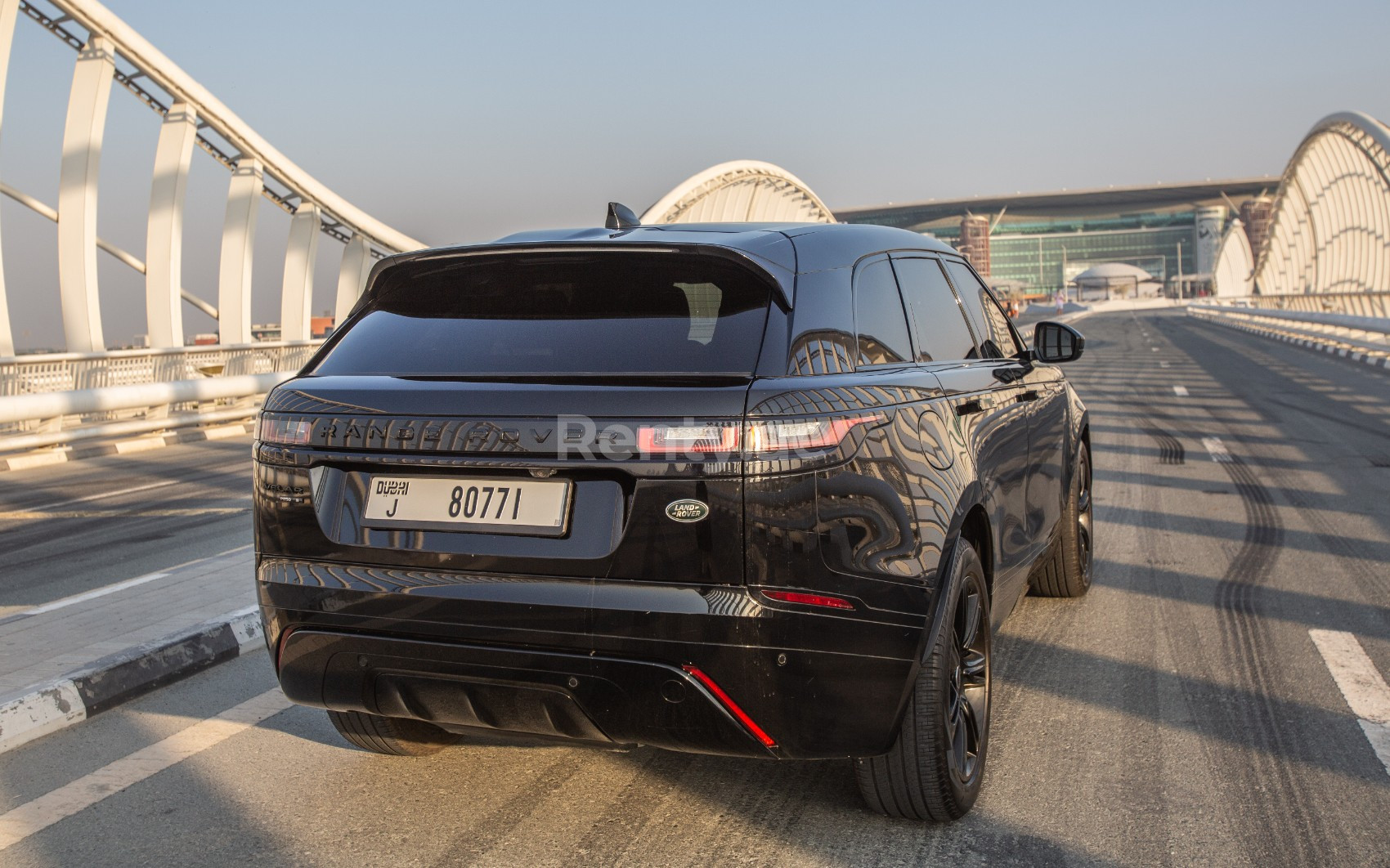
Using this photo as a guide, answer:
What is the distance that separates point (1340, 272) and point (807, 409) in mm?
70718

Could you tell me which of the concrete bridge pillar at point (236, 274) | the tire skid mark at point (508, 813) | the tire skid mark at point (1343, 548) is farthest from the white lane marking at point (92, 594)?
the concrete bridge pillar at point (236, 274)

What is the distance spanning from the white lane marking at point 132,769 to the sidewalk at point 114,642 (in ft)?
1.58

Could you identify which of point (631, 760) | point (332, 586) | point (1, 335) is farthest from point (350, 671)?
point (1, 335)

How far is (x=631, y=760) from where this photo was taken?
12.7 ft

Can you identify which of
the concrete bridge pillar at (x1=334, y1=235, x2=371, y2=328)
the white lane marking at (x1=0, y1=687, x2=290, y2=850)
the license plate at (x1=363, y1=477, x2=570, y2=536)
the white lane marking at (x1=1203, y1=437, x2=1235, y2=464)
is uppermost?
the concrete bridge pillar at (x1=334, y1=235, x2=371, y2=328)

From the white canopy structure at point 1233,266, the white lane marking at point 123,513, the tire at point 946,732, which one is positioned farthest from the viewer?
the white canopy structure at point 1233,266

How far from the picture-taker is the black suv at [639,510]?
283 centimetres

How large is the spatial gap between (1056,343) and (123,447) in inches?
522

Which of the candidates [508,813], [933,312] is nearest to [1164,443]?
[933,312]

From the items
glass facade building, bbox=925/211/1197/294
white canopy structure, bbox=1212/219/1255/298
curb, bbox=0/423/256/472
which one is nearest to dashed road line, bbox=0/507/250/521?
curb, bbox=0/423/256/472

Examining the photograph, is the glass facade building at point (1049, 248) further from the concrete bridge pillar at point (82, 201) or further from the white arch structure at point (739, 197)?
the concrete bridge pillar at point (82, 201)

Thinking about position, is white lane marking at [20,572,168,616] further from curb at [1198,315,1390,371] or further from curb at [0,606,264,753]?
curb at [1198,315,1390,371]

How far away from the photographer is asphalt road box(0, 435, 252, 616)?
715 centimetres

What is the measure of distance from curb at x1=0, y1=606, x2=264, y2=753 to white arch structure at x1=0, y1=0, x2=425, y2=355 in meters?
13.1
